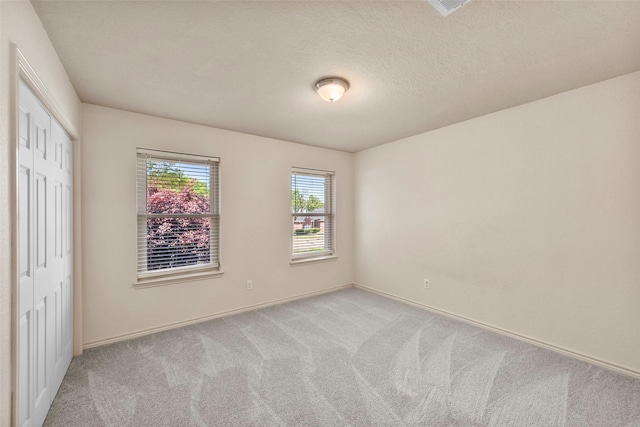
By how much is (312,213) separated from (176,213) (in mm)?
1951

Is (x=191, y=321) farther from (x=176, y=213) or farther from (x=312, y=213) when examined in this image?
(x=312, y=213)

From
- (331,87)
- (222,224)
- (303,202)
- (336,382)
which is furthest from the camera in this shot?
(303,202)

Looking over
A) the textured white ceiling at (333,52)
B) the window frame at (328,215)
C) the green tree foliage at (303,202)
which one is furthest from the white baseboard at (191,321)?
the textured white ceiling at (333,52)

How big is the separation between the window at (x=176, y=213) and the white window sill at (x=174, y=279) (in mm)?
50

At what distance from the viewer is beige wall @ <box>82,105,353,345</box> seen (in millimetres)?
2734

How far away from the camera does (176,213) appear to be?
10.5 feet

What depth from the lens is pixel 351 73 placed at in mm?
2178

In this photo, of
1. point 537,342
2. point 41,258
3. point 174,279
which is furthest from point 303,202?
point 537,342

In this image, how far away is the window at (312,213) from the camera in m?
4.26

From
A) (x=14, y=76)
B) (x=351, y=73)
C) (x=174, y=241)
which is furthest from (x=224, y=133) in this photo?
(x=14, y=76)

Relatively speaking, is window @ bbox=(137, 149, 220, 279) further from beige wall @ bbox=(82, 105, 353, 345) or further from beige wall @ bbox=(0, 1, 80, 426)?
beige wall @ bbox=(0, 1, 80, 426)

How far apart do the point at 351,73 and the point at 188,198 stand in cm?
232

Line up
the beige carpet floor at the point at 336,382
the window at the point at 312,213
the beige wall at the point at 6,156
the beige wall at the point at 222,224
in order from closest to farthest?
1. the beige wall at the point at 6,156
2. the beige carpet floor at the point at 336,382
3. the beige wall at the point at 222,224
4. the window at the point at 312,213

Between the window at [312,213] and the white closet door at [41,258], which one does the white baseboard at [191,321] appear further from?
the window at [312,213]
